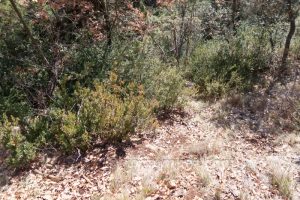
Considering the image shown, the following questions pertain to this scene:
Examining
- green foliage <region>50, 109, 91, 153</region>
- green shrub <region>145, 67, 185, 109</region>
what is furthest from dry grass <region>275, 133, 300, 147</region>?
green foliage <region>50, 109, 91, 153</region>

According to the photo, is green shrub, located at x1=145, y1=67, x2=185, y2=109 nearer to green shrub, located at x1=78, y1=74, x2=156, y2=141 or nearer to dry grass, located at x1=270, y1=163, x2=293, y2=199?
green shrub, located at x1=78, y1=74, x2=156, y2=141

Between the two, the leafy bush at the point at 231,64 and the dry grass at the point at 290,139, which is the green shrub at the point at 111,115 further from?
the leafy bush at the point at 231,64

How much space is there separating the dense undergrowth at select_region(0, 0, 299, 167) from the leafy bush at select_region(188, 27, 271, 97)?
0.08 feet

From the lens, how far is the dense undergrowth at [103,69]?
495cm

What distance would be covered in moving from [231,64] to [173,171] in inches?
158

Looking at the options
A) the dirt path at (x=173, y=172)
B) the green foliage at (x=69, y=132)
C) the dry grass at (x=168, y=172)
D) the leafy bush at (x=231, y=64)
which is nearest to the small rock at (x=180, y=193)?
the dirt path at (x=173, y=172)

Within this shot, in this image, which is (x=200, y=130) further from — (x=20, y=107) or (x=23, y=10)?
(x=23, y=10)

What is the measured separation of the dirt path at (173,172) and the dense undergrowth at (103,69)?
1.05ft

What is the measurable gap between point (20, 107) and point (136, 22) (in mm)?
3641

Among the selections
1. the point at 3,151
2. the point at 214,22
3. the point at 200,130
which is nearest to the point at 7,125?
the point at 3,151

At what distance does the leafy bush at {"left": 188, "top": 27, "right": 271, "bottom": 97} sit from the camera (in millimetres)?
7160

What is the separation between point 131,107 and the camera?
4.95m

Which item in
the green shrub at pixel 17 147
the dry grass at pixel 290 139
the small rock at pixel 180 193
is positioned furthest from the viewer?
the dry grass at pixel 290 139

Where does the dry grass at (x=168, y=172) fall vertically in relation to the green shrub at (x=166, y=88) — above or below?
below
